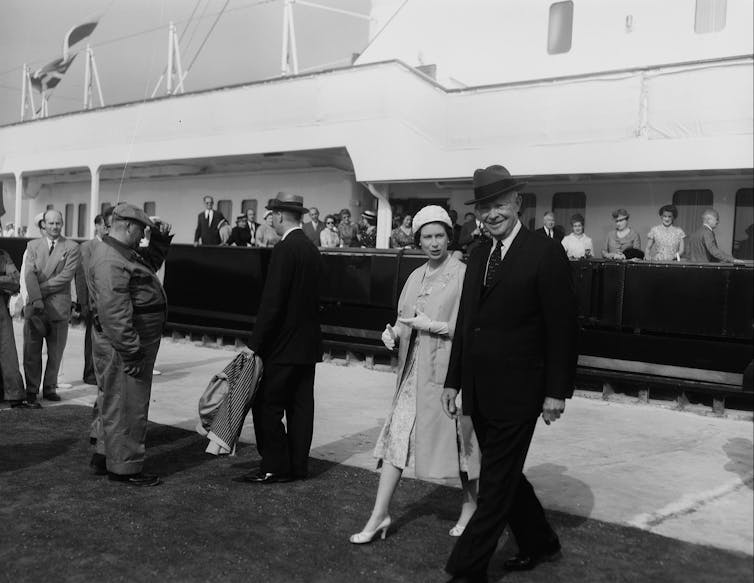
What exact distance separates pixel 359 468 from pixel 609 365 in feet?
12.7

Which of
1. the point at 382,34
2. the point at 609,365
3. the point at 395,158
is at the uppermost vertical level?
the point at 382,34

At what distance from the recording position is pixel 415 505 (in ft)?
15.5

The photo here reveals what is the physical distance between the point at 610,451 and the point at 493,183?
11.3 ft

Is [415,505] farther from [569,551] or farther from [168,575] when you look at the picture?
[168,575]

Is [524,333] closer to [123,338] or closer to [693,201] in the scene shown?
[123,338]

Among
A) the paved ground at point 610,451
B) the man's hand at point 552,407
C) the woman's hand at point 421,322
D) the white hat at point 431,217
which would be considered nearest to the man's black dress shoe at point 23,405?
the paved ground at point 610,451

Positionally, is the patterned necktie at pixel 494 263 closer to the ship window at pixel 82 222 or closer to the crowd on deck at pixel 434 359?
the crowd on deck at pixel 434 359

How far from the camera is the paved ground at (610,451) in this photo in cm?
225

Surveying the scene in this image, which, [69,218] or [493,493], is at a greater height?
[69,218]

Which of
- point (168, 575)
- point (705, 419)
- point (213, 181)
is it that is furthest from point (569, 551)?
point (213, 181)

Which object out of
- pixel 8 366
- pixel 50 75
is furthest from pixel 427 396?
pixel 50 75

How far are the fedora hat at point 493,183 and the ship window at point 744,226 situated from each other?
274 inches

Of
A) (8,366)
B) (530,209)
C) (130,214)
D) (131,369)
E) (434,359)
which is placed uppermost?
(530,209)

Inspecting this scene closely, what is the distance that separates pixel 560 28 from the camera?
1159 cm
